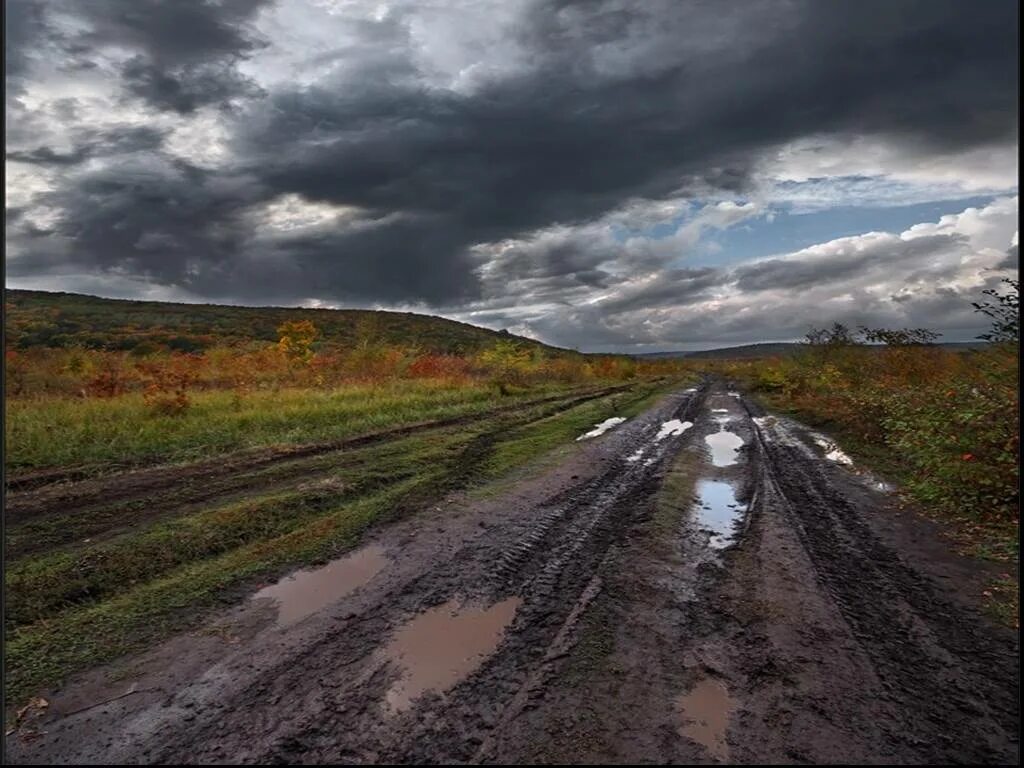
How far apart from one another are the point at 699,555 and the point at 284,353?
817 inches

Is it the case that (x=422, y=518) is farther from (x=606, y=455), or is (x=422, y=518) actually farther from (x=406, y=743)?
(x=606, y=455)

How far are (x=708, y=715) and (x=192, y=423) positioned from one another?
11.5 meters

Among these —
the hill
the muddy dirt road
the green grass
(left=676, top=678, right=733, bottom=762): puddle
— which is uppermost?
the hill

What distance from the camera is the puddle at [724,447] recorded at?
10.5 meters

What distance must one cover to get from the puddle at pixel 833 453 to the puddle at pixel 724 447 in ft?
5.35

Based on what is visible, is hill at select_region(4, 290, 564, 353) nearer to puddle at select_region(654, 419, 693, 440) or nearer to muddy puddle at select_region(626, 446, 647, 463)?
puddle at select_region(654, 419, 693, 440)

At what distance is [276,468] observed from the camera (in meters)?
Result: 8.82

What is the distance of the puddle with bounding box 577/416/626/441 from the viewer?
13.0 m

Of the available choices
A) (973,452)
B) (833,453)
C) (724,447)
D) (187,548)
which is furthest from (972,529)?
(187,548)

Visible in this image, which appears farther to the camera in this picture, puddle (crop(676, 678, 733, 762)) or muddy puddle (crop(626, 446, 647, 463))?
muddy puddle (crop(626, 446, 647, 463))

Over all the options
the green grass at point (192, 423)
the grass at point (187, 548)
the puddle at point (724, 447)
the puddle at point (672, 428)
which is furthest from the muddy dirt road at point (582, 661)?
the puddle at point (672, 428)

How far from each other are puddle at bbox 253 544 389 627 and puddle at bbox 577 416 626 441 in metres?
7.54

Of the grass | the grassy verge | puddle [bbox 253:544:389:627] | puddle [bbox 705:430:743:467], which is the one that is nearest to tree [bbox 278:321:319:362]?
the grass

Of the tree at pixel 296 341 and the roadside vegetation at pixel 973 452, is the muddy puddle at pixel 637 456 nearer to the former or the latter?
the roadside vegetation at pixel 973 452
